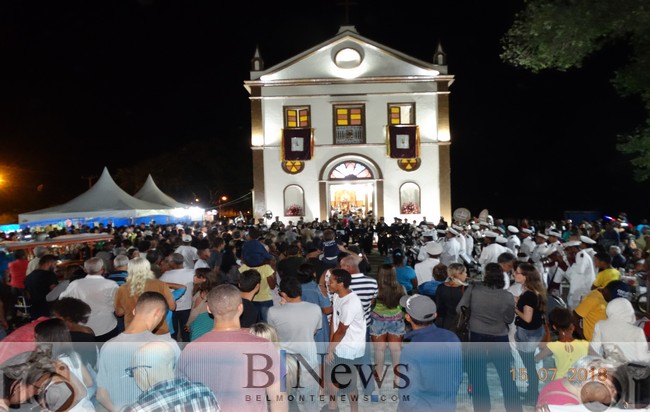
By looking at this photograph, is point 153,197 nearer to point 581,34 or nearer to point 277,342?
point 581,34

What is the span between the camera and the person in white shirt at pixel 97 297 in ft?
20.4

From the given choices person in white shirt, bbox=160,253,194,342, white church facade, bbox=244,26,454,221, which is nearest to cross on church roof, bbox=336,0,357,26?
white church facade, bbox=244,26,454,221

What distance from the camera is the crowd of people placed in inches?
128

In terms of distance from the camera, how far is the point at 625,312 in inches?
182

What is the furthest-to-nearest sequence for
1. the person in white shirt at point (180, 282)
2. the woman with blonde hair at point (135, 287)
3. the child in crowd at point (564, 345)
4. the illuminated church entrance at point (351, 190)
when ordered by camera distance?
the illuminated church entrance at point (351, 190), the person in white shirt at point (180, 282), the woman with blonde hair at point (135, 287), the child in crowd at point (564, 345)

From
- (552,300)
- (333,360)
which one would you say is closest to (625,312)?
(552,300)

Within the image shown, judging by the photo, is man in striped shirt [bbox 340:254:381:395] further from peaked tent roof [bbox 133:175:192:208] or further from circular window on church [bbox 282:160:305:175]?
circular window on church [bbox 282:160:305:175]

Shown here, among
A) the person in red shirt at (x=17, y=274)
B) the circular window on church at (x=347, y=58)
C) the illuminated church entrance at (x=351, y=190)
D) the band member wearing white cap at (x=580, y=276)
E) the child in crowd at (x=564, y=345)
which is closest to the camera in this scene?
the child in crowd at (x=564, y=345)

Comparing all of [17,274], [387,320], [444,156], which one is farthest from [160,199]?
[387,320]

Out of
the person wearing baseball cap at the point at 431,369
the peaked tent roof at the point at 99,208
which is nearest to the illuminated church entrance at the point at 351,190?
the peaked tent roof at the point at 99,208

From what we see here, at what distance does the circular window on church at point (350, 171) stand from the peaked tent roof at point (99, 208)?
1012 cm

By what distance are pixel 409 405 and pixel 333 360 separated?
1.38 meters

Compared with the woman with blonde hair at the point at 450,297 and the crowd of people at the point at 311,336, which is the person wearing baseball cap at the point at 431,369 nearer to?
the crowd of people at the point at 311,336

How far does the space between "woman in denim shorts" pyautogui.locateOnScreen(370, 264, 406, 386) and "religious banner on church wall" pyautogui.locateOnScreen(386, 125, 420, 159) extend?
22265 mm
